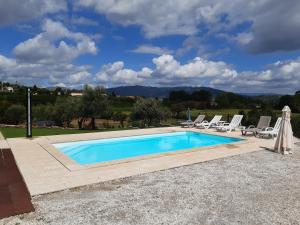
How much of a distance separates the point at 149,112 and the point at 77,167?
1612 cm

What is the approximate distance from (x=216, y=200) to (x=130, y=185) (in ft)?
5.70

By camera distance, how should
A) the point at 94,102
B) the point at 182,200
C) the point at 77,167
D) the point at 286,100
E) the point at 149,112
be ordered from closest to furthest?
the point at 182,200 < the point at 77,167 < the point at 94,102 < the point at 149,112 < the point at 286,100

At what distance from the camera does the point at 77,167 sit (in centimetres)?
724

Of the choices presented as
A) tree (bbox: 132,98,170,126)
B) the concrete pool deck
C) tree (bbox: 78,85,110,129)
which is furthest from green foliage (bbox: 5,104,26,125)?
the concrete pool deck

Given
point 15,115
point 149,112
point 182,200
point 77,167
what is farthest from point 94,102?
point 182,200

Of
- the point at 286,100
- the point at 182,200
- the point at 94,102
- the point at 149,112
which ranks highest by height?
the point at 286,100

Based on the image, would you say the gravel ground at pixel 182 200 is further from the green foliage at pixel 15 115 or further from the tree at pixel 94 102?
the green foliage at pixel 15 115

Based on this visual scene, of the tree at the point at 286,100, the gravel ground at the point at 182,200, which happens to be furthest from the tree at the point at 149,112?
the tree at the point at 286,100

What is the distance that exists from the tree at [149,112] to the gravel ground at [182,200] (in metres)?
15.9

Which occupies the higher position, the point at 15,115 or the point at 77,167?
the point at 77,167

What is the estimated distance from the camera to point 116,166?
7.41 metres

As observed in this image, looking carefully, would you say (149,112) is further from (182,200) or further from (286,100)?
(286,100)

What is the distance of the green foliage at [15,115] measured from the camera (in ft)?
107

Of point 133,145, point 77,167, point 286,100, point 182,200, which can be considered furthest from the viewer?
point 286,100
